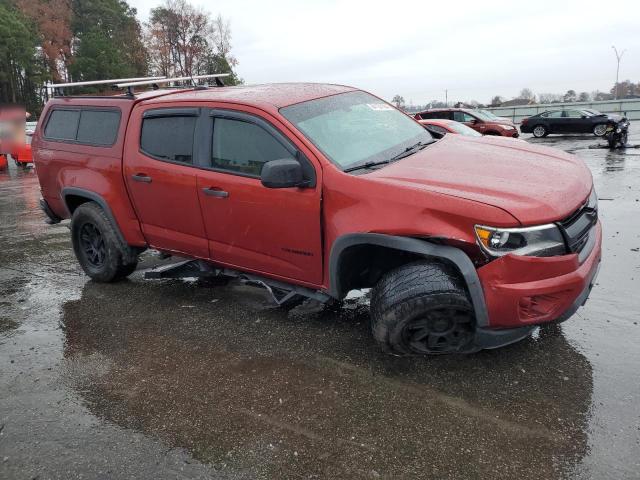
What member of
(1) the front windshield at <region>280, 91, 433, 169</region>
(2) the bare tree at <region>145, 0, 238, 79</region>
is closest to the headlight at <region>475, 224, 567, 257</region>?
(1) the front windshield at <region>280, 91, 433, 169</region>

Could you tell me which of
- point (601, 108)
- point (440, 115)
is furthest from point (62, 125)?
point (601, 108)

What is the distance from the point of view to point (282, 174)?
3.24m

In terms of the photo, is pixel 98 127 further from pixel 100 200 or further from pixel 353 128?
pixel 353 128

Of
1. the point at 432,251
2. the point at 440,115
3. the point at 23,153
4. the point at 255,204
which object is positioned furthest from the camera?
the point at 440,115

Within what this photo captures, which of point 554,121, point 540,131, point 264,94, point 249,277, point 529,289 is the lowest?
point 249,277

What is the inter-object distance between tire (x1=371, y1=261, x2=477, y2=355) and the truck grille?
63cm

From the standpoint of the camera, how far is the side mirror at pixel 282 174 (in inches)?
127

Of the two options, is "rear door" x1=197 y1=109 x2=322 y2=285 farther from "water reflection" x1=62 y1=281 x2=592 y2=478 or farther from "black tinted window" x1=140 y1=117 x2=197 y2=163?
"water reflection" x1=62 y1=281 x2=592 y2=478

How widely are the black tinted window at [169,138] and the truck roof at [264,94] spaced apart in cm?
19

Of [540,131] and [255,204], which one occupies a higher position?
[255,204]

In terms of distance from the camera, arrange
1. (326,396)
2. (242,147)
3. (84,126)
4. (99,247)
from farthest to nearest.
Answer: (99,247)
(84,126)
(242,147)
(326,396)

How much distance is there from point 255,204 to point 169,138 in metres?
1.15

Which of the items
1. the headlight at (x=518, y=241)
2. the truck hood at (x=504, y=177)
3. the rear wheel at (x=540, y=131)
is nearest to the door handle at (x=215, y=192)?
the truck hood at (x=504, y=177)

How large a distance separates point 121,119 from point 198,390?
271cm
